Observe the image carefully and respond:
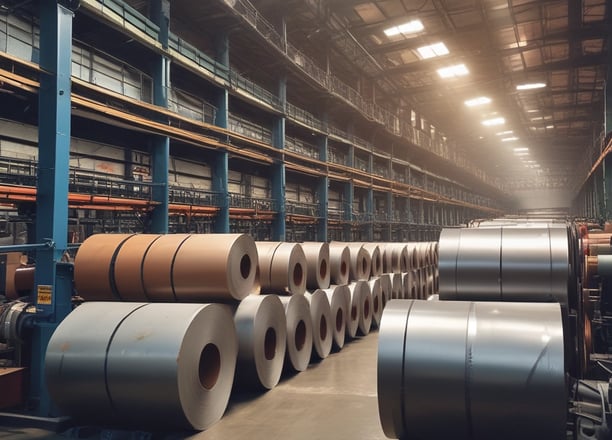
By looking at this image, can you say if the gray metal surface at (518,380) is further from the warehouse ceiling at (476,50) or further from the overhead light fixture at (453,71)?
the overhead light fixture at (453,71)

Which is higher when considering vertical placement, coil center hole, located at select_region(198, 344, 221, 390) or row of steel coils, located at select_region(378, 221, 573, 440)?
row of steel coils, located at select_region(378, 221, 573, 440)

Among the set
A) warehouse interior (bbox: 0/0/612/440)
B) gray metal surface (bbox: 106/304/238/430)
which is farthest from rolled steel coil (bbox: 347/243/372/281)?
gray metal surface (bbox: 106/304/238/430)

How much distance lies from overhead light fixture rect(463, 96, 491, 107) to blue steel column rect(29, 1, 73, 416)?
23.3 meters

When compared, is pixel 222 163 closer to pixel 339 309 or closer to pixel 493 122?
pixel 339 309

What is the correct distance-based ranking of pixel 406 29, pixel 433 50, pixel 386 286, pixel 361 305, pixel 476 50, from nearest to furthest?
pixel 361 305 < pixel 386 286 < pixel 406 29 < pixel 476 50 < pixel 433 50

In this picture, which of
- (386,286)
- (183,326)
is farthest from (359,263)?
(183,326)

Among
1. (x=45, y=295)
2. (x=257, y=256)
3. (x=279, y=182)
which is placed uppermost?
(x=279, y=182)

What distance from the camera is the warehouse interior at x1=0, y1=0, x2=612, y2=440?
3018 millimetres

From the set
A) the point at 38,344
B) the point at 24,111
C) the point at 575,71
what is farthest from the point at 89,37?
the point at 575,71

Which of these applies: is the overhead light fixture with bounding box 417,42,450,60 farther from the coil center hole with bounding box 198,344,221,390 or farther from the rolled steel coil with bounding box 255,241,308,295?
the coil center hole with bounding box 198,344,221,390

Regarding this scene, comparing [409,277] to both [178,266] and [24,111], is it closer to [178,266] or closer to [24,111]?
[178,266]

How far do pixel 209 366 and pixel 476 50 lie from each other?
18762 millimetres

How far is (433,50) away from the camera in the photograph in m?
19.2

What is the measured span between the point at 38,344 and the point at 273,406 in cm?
271
